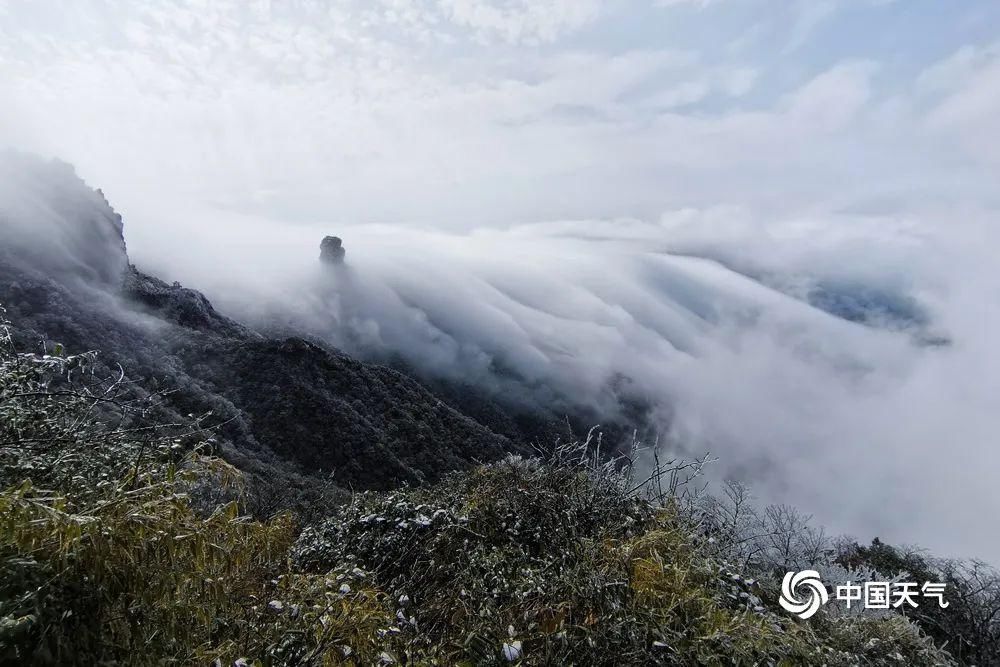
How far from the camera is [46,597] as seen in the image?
285 cm

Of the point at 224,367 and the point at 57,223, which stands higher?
the point at 57,223

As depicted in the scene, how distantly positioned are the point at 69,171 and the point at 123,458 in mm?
90378

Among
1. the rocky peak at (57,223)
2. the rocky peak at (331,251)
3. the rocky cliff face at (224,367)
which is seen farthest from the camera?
the rocky peak at (331,251)

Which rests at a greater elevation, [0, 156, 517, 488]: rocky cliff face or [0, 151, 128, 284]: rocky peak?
[0, 151, 128, 284]: rocky peak

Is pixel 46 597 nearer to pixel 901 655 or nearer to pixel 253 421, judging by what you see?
pixel 901 655

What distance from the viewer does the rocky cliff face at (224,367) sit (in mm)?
40594

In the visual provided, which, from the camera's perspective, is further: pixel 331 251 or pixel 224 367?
pixel 331 251

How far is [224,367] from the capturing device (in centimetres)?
5031

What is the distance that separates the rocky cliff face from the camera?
40594 mm

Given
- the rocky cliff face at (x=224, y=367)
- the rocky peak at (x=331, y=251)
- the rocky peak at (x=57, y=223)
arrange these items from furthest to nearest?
the rocky peak at (x=331, y=251)
the rocky peak at (x=57, y=223)
the rocky cliff face at (x=224, y=367)

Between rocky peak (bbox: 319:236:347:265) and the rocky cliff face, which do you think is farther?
rocky peak (bbox: 319:236:347:265)

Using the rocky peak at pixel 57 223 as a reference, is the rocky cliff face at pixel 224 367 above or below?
below

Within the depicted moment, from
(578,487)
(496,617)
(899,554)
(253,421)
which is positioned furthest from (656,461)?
(253,421)

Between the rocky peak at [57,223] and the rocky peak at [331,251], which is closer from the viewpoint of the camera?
the rocky peak at [57,223]
